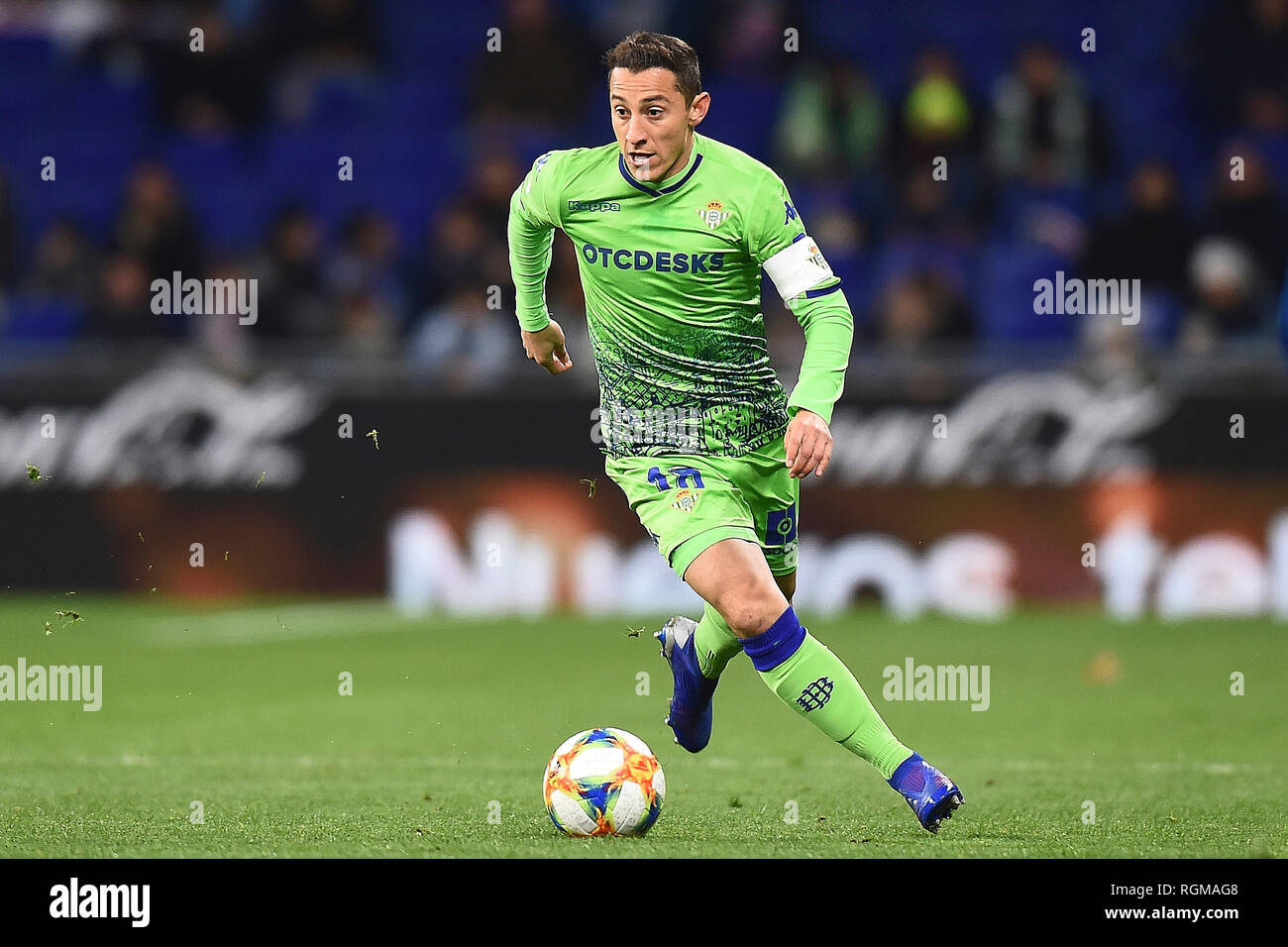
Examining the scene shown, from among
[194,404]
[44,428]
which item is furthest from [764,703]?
[44,428]

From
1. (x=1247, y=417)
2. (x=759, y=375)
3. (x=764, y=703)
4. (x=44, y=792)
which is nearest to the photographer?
(x=759, y=375)

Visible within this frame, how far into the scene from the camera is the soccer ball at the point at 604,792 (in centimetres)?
584

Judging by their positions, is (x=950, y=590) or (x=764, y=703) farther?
(x=950, y=590)

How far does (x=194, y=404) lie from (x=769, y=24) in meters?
6.54

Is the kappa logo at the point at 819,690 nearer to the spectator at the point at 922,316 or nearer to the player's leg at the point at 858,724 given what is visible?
the player's leg at the point at 858,724

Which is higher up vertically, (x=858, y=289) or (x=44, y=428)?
(x=858, y=289)

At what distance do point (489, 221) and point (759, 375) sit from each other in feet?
27.9

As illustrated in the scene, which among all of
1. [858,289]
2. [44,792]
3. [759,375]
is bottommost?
[44,792]

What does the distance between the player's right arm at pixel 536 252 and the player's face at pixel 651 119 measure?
377mm

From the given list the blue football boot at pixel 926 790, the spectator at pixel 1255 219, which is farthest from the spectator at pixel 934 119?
the blue football boot at pixel 926 790

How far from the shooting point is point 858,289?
1491 cm

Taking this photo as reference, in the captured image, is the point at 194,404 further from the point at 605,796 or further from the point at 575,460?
the point at 605,796

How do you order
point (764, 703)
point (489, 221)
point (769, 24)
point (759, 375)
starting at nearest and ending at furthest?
point (759, 375) → point (764, 703) → point (489, 221) → point (769, 24)

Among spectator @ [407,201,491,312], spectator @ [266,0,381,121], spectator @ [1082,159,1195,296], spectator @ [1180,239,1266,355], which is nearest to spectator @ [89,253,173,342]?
spectator @ [407,201,491,312]
